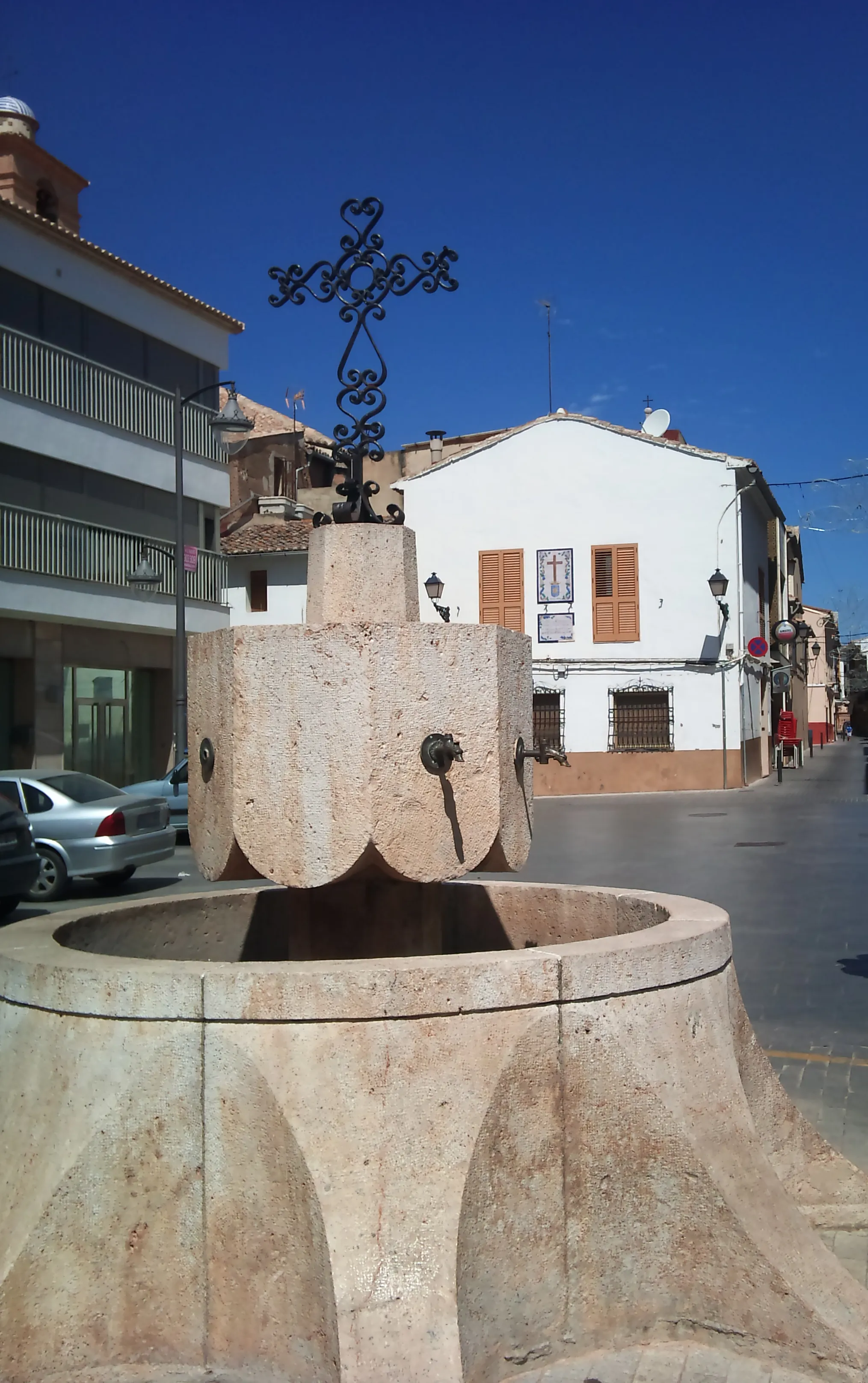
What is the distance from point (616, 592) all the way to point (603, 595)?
0.30 meters

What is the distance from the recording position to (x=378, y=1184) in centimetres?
354

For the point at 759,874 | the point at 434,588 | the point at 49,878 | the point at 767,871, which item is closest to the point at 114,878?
the point at 49,878

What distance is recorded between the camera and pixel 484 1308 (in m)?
3.55

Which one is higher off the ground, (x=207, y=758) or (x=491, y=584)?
(x=491, y=584)

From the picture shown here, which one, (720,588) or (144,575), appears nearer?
(144,575)

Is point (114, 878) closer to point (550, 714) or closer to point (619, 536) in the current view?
point (550, 714)

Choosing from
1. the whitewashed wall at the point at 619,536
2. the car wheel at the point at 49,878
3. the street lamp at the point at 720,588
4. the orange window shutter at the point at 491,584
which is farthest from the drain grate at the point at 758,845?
the orange window shutter at the point at 491,584

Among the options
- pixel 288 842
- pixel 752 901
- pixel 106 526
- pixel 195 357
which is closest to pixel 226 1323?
pixel 288 842

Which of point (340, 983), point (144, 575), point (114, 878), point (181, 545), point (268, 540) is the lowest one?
point (114, 878)

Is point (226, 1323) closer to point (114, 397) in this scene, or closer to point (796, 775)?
point (114, 397)

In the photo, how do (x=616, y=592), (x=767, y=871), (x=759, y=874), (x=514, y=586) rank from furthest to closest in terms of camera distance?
(x=514, y=586) → (x=616, y=592) → (x=767, y=871) → (x=759, y=874)

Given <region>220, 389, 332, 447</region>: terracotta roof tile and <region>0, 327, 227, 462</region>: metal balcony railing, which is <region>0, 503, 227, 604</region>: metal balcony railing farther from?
<region>220, 389, 332, 447</region>: terracotta roof tile

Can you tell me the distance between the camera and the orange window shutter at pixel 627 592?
1194 inches

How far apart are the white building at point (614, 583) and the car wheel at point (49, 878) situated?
52.8 feet
